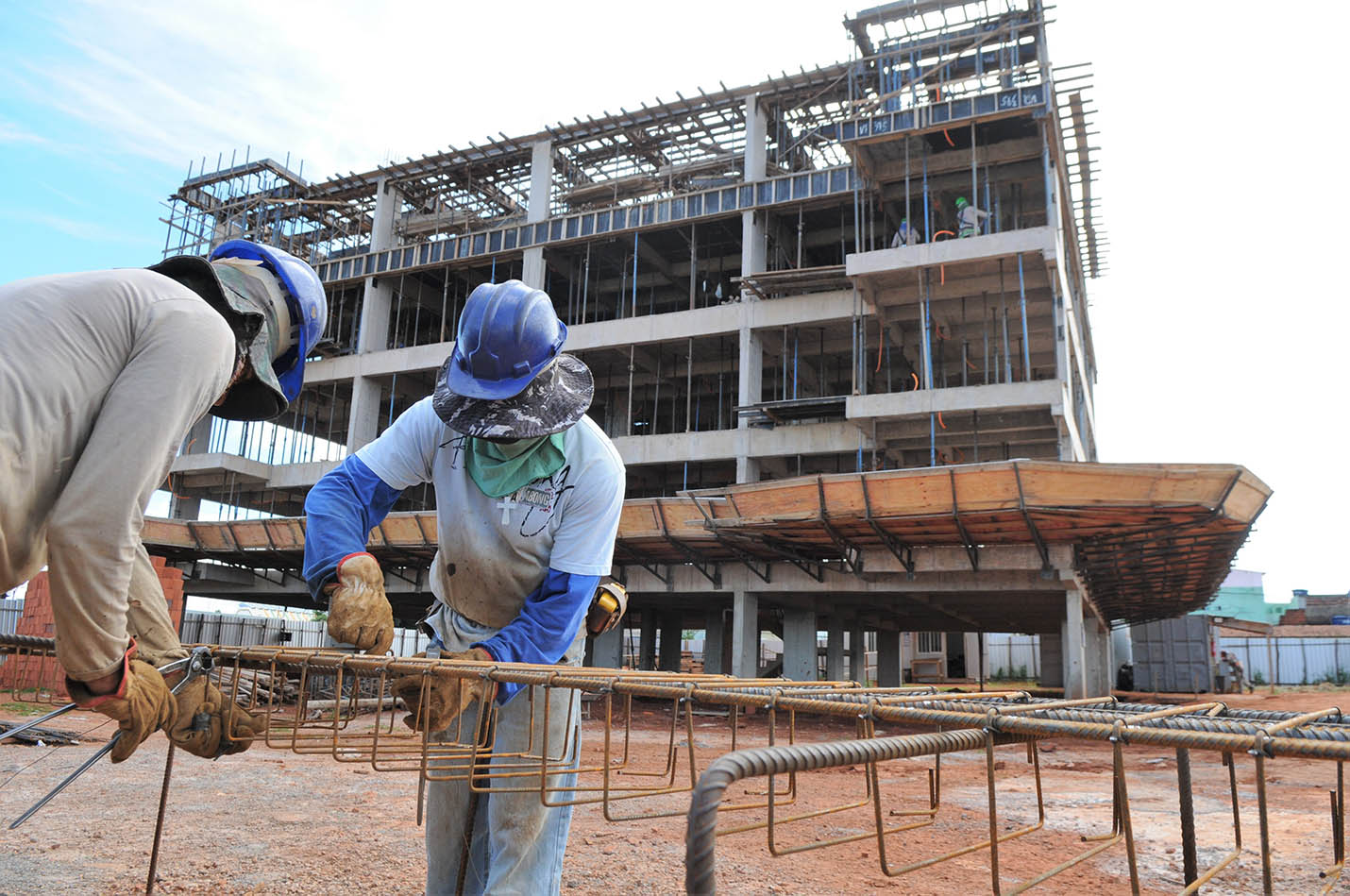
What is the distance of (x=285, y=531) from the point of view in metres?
22.1

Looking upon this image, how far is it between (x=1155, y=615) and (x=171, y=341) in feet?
105

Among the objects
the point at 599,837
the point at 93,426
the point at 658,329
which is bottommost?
the point at 599,837

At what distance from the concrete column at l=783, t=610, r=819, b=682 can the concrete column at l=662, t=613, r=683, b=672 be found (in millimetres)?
6206

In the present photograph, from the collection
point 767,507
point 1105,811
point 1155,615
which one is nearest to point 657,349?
point 767,507

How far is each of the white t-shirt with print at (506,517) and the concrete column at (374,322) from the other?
2920 centimetres

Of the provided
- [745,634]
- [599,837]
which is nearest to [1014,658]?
[745,634]

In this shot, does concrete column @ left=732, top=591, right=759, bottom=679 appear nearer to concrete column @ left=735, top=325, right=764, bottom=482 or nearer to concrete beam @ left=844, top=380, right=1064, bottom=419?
concrete beam @ left=844, top=380, right=1064, bottom=419

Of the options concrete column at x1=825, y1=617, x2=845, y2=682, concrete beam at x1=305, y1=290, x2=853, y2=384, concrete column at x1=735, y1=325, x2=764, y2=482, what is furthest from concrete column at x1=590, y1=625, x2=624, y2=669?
concrete beam at x1=305, y1=290, x2=853, y2=384

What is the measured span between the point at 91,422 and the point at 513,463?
1263 millimetres

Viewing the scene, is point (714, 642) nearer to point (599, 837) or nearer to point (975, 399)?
point (975, 399)

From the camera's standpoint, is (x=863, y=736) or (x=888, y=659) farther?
(x=888, y=659)

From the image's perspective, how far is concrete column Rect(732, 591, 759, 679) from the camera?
1889 cm

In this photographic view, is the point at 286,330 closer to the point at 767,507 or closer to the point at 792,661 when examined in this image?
the point at 767,507

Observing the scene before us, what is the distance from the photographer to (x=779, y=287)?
2545 cm
